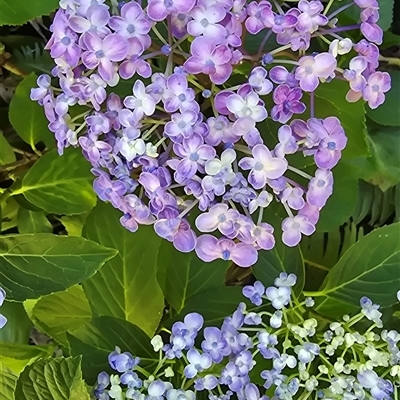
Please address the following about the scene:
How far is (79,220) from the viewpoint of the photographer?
2.92 ft

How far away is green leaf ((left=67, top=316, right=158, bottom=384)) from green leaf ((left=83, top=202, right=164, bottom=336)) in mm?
70

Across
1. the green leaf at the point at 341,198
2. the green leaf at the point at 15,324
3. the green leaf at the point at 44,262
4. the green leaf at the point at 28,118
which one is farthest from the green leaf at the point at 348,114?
the green leaf at the point at 15,324

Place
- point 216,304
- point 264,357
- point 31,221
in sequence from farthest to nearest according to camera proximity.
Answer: point 31,221 < point 216,304 < point 264,357

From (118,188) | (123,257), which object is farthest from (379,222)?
(118,188)

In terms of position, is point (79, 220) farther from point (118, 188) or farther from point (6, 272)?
point (118, 188)

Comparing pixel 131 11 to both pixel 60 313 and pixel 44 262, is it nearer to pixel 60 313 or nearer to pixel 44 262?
pixel 44 262

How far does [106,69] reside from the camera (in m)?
0.46

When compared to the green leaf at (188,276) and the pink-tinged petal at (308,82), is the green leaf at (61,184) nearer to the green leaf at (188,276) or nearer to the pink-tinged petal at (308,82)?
the green leaf at (188,276)

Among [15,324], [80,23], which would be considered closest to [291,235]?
[80,23]

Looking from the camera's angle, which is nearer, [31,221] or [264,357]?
[264,357]

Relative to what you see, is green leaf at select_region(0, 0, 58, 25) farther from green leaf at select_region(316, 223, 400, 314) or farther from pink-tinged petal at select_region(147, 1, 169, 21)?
green leaf at select_region(316, 223, 400, 314)

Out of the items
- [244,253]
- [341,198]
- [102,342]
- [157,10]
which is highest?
[157,10]

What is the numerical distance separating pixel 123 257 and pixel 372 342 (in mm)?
337

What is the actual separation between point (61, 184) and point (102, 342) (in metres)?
0.22
